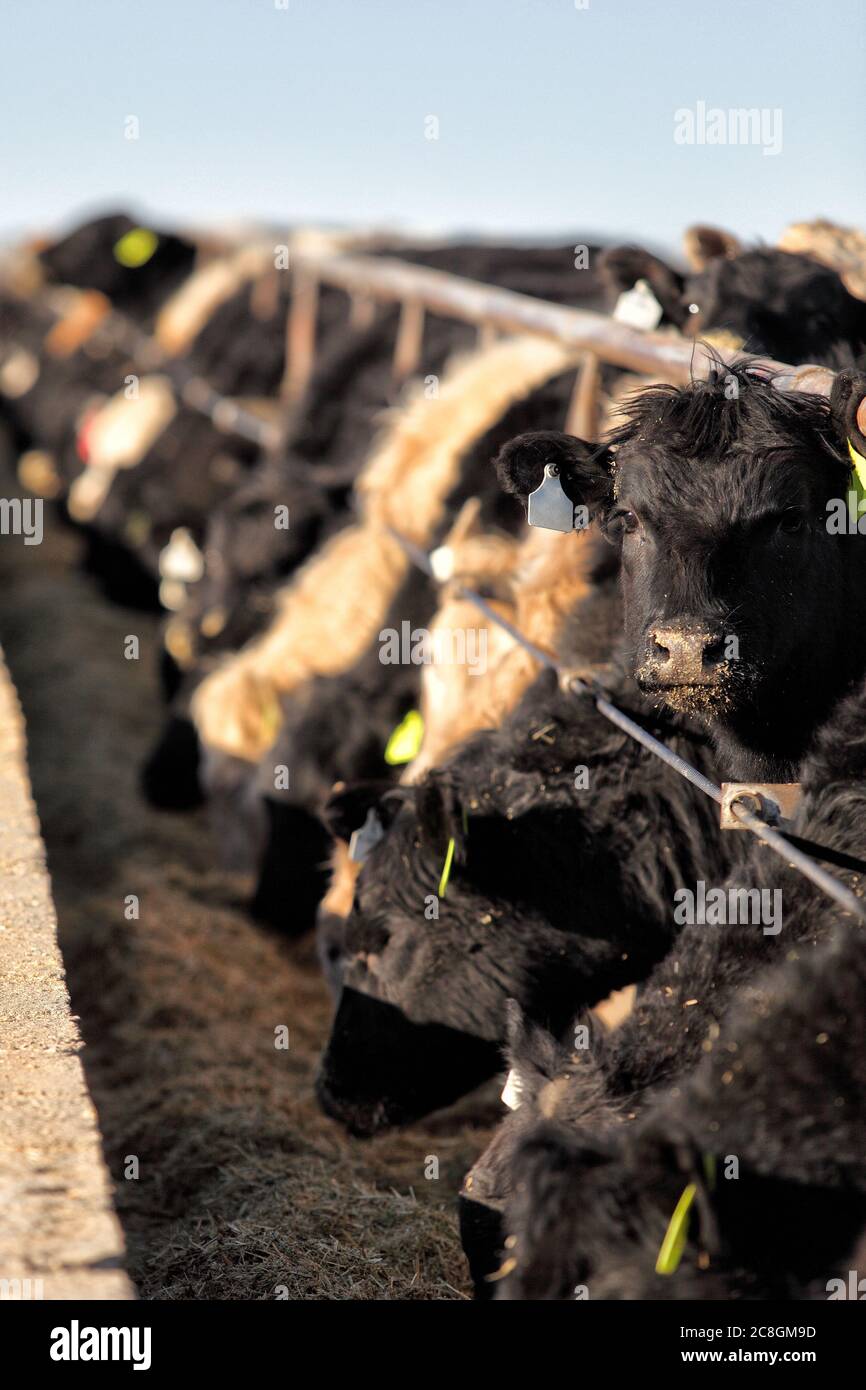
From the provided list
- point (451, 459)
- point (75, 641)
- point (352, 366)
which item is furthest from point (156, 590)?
point (451, 459)

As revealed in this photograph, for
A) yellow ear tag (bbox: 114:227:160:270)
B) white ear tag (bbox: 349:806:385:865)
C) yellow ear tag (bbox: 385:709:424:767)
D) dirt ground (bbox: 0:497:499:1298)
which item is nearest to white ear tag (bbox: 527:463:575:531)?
white ear tag (bbox: 349:806:385:865)

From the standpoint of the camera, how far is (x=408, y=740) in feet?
15.3

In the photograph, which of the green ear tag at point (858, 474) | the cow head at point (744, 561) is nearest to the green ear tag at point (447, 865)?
the cow head at point (744, 561)

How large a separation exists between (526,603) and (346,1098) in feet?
4.66

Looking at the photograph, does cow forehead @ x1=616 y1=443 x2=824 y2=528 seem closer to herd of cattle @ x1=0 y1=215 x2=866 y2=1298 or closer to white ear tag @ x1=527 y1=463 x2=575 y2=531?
herd of cattle @ x1=0 y1=215 x2=866 y2=1298

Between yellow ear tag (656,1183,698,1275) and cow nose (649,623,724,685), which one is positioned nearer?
yellow ear tag (656,1183,698,1275)

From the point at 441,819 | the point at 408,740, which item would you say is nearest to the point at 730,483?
the point at 441,819

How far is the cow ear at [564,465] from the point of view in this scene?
120 inches

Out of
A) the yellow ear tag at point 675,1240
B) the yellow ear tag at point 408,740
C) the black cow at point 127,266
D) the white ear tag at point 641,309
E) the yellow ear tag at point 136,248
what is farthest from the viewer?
the black cow at point 127,266

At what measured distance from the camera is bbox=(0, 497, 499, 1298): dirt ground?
299 cm

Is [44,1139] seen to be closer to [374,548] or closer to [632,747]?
[632,747]

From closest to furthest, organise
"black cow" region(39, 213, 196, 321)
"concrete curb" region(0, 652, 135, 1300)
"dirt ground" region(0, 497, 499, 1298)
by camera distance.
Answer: "concrete curb" region(0, 652, 135, 1300)
"dirt ground" region(0, 497, 499, 1298)
"black cow" region(39, 213, 196, 321)

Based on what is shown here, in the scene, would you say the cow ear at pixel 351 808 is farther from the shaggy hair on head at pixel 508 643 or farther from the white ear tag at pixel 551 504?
the white ear tag at pixel 551 504

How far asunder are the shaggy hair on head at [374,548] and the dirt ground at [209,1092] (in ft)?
2.39
